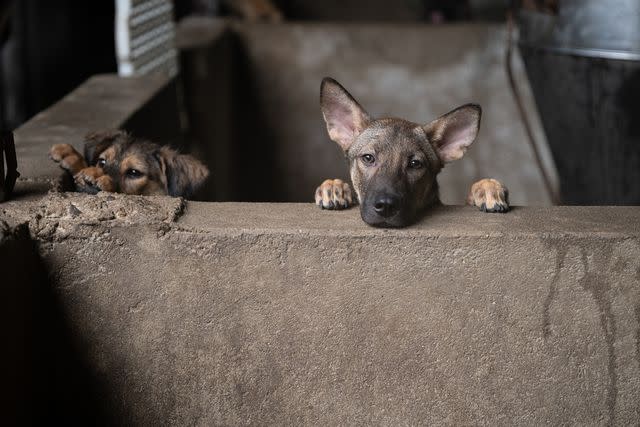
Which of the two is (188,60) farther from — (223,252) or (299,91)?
(223,252)

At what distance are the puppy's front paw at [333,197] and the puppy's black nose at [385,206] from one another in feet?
1.15

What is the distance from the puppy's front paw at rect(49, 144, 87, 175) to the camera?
4828 mm

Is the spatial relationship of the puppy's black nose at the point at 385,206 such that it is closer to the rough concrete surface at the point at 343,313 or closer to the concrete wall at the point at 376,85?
the rough concrete surface at the point at 343,313

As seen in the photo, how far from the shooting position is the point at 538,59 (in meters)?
7.62

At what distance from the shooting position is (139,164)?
5.20 m

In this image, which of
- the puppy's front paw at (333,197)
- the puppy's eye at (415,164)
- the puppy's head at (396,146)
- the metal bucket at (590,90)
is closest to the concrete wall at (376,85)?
the metal bucket at (590,90)

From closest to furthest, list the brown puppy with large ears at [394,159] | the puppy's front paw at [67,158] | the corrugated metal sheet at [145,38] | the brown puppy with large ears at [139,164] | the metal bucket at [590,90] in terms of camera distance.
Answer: the brown puppy with large ears at [394,159], the puppy's front paw at [67,158], the brown puppy with large ears at [139,164], the metal bucket at [590,90], the corrugated metal sheet at [145,38]

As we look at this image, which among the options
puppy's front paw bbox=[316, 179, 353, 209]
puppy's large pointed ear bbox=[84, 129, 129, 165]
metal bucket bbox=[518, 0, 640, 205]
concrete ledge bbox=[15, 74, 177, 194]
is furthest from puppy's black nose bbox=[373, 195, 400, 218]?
metal bucket bbox=[518, 0, 640, 205]

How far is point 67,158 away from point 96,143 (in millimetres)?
355

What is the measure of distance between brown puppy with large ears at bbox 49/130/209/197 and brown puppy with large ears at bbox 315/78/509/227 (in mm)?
1008

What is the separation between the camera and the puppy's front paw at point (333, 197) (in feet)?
14.3

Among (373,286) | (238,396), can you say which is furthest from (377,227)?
(238,396)

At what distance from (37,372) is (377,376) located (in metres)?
1.68

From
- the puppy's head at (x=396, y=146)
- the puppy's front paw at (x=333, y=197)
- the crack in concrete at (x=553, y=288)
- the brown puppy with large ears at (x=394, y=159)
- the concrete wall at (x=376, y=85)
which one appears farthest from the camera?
the concrete wall at (x=376, y=85)
